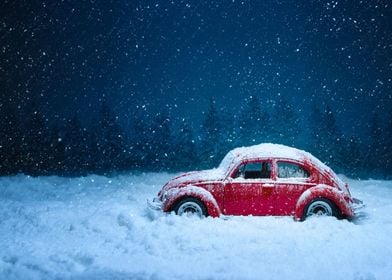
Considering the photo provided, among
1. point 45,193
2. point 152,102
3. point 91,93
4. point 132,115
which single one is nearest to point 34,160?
point 132,115

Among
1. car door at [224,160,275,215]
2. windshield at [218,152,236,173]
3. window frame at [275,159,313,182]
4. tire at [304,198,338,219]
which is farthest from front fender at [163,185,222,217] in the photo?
tire at [304,198,338,219]

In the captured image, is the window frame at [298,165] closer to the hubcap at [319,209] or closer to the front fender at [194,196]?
the hubcap at [319,209]

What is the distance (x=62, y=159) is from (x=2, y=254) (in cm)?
2846

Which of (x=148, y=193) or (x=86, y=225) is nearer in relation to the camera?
(x=86, y=225)

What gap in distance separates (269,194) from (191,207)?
5.34ft

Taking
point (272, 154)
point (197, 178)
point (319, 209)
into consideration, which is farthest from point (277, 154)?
point (197, 178)

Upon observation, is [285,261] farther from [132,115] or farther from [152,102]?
[152,102]

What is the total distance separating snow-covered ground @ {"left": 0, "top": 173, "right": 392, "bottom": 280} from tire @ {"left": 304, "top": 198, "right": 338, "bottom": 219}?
34 cm

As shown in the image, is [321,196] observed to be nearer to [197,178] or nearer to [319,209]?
[319,209]

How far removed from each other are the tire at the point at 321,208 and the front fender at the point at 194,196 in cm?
181

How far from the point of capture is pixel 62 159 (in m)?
32.8

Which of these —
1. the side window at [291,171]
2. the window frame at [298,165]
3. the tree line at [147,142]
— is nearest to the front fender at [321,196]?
the window frame at [298,165]

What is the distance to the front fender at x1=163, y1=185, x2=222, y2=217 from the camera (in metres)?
7.72

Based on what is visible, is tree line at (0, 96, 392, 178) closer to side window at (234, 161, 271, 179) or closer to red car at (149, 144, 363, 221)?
side window at (234, 161, 271, 179)
